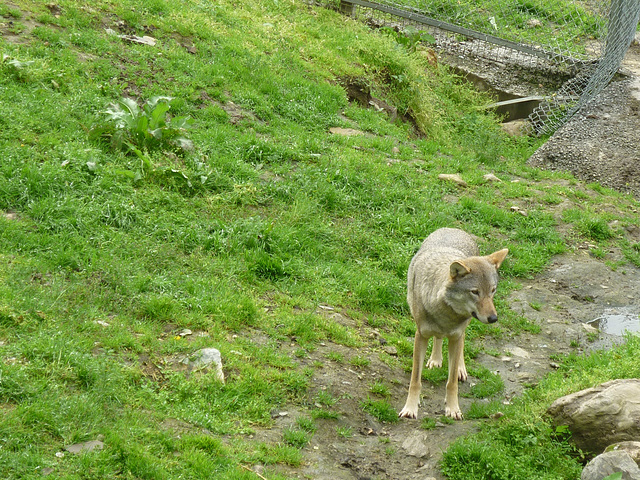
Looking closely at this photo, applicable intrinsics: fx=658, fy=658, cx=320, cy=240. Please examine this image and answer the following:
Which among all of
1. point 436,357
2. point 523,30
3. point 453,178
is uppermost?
point 523,30

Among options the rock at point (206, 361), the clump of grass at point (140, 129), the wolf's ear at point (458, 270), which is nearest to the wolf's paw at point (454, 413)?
the wolf's ear at point (458, 270)

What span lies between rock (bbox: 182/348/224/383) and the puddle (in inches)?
201

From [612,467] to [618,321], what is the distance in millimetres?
4356

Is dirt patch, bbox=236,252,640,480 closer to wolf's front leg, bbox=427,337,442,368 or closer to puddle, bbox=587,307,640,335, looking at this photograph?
puddle, bbox=587,307,640,335

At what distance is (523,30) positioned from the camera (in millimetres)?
18406

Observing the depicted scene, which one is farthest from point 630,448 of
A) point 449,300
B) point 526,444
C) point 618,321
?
point 618,321

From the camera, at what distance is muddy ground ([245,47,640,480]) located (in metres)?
5.64

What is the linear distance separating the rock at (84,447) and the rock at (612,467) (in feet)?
11.6

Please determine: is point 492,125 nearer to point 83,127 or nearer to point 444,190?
point 444,190

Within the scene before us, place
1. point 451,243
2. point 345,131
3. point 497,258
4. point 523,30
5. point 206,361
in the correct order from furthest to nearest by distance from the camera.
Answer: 1. point 523,30
2. point 345,131
3. point 451,243
4. point 497,258
5. point 206,361

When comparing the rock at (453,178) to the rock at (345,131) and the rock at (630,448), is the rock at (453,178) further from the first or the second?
the rock at (630,448)

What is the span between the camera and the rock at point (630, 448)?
493 centimetres

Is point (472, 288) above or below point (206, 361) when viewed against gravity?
above

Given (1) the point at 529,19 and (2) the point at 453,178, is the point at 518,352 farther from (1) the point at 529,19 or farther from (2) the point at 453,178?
(1) the point at 529,19
